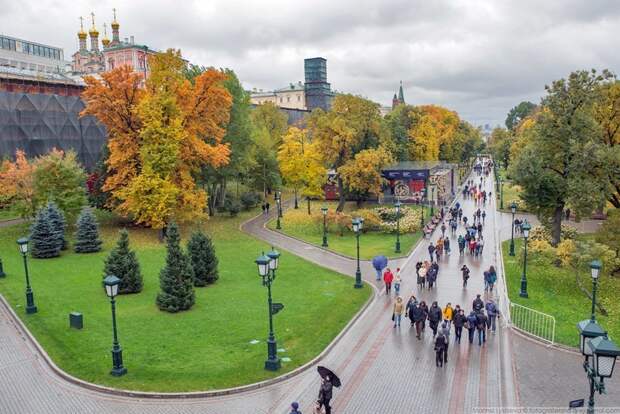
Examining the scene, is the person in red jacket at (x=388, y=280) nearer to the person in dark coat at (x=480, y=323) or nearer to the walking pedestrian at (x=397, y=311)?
the walking pedestrian at (x=397, y=311)

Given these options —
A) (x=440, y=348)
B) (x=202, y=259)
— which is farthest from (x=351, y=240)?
(x=440, y=348)

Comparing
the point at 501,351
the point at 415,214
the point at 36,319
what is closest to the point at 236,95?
the point at 415,214

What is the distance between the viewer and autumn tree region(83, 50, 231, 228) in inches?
1352

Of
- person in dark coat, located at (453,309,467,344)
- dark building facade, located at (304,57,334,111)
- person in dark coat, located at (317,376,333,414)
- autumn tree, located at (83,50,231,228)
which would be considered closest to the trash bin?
person in dark coat, located at (317,376,333,414)

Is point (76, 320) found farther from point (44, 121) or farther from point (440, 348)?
point (44, 121)

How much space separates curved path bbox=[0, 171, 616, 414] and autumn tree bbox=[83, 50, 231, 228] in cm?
1493

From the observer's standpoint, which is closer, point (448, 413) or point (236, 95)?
point (448, 413)

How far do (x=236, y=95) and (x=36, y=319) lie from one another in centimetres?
3249

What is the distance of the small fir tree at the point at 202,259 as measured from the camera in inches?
981

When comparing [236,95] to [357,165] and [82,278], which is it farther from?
[82,278]

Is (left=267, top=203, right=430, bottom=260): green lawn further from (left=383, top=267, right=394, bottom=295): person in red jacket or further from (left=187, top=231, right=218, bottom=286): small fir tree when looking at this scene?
(left=187, top=231, right=218, bottom=286): small fir tree

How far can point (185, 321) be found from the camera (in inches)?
787

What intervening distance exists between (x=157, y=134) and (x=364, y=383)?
25025 millimetres

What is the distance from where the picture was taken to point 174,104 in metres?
36.2
